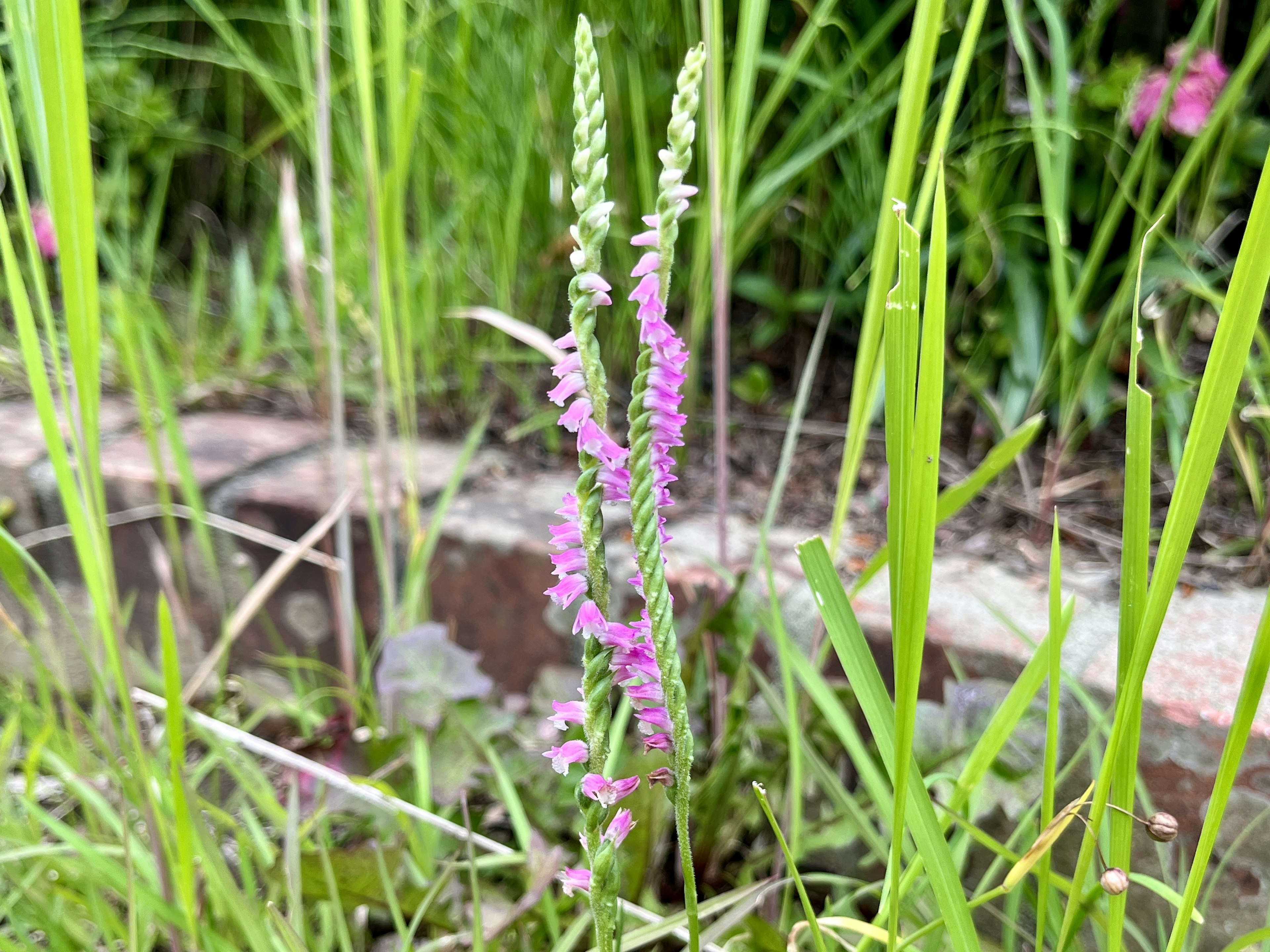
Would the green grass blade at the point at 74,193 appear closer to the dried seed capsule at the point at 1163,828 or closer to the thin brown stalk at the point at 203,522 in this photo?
the thin brown stalk at the point at 203,522

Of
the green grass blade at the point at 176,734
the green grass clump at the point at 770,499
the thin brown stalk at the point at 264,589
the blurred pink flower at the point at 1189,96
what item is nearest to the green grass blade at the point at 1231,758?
the green grass clump at the point at 770,499

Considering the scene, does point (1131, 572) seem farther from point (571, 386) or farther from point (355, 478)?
point (355, 478)

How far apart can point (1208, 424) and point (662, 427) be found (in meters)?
0.17

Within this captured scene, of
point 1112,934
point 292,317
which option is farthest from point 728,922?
point 292,317

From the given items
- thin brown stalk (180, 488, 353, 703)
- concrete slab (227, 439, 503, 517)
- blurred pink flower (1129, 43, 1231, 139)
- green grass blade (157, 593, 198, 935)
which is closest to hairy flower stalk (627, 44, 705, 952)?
green grass blade (157, 593, 198, 935)

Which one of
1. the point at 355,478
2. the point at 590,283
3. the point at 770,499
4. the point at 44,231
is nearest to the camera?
the point at 590,283

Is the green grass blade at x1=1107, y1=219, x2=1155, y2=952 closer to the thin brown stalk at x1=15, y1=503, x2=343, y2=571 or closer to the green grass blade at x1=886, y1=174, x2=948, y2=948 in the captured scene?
the green grass blade at x1=886, y1=174, x2=948, y2=948

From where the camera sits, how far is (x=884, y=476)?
0.91m

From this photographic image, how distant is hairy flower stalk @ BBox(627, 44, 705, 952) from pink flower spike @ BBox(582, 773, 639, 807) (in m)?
0.02

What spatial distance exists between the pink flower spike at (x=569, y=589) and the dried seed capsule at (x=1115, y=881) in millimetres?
207

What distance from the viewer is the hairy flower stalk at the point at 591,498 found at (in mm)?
246

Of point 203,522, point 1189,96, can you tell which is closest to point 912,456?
point 203,522

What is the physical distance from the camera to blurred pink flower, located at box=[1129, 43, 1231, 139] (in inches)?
30.6

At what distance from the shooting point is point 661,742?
28cm
